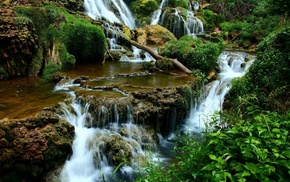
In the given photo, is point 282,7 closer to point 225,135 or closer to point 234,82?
point 234,82

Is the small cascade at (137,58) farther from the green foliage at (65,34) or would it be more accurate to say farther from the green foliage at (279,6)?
the green foliage at (279,6)

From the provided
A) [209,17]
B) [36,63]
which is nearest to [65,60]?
[36,63]

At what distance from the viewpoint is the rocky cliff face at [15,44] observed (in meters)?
9.23

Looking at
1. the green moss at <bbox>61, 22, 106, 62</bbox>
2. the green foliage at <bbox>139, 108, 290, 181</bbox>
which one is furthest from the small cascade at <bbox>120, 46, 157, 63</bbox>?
the green foliage at <bbox>139, 108, 290, 181</bbox>

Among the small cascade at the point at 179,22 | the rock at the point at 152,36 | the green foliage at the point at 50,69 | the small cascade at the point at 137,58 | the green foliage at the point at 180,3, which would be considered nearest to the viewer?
the green foliage at the point at 50,69

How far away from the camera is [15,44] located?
31.0 ft

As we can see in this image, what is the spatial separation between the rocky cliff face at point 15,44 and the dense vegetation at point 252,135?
22.0 ft

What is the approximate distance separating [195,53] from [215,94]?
7.65 ft

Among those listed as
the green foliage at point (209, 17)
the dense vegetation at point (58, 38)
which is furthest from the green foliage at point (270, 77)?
the green foliage at point (209, 17)

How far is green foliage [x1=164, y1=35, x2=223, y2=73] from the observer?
10852 mm

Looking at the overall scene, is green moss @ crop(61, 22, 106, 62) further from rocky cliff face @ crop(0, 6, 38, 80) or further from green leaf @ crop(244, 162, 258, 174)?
green leaf @ crop(244, 162, 258, 174)

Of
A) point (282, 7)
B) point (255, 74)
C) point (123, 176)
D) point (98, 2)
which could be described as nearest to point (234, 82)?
point (255, 74)

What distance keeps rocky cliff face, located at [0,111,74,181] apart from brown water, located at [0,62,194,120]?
461mm

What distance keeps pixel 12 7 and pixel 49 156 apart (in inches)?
328
